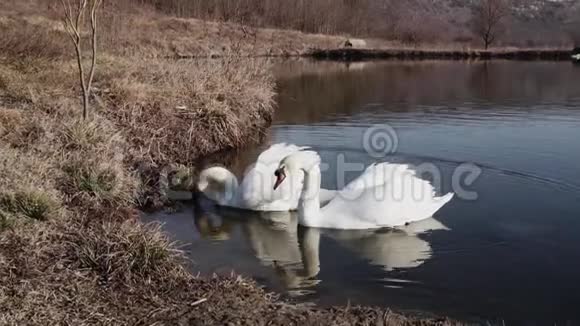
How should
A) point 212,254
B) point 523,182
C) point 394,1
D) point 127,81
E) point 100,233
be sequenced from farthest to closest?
point 394,1 → point 127,81 → point 523,182 → point 212,254 → point 100,233

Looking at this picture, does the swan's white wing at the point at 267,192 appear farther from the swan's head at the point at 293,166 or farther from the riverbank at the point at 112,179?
the riverbank at the point at 112,179

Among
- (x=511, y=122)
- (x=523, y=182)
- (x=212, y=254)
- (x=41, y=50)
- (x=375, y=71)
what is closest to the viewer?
(x=212, y=254)

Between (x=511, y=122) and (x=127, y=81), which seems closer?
(x=127, y=81)

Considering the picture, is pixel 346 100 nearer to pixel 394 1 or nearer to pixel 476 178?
pixel 476 178

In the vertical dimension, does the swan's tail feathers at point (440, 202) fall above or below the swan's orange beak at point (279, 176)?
below

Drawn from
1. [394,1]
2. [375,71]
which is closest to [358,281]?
[375,71]

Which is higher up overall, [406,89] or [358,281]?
[406,89]

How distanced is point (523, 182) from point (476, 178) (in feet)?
2.05

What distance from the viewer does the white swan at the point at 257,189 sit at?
7.79 m

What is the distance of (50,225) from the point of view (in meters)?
5.55

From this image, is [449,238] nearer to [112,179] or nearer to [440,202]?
[440,202]

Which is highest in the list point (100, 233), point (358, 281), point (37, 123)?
point (37, 123)

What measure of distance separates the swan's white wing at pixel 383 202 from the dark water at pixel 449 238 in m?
0.17

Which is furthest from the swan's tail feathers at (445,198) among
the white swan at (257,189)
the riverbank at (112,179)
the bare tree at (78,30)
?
the bare tree at (78,30)
